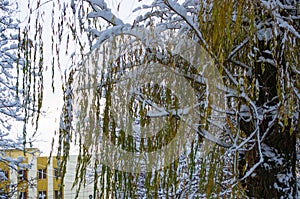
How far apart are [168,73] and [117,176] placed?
42 centimetres

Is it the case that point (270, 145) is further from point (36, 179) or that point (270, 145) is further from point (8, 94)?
point (36, 179)

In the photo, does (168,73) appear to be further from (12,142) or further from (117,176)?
(12,142)

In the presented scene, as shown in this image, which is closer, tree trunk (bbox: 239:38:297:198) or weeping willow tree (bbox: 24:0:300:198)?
weeping willow tree (bbox: 24:0:300:198)

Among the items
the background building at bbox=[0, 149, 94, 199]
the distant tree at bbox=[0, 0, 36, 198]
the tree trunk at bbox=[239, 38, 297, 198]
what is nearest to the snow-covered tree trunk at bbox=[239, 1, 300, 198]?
the tree trunk at bbox=[239, 38, 297, 198]

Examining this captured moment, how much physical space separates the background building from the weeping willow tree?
0.13 m

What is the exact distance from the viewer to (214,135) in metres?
1.85

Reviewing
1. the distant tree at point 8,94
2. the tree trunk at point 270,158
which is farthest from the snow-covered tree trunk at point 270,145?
Result: the distant tree at point 8,94

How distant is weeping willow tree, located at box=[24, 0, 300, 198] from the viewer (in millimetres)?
1497

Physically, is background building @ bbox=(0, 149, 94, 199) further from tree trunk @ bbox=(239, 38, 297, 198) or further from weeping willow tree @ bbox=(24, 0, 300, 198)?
tree trunk @ bbox=(239, 38, 297, 198)

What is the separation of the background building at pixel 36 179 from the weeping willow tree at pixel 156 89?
0.13 meters

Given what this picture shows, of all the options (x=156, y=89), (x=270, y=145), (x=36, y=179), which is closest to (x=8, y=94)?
(x=36, y=179)

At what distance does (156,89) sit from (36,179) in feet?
17.2

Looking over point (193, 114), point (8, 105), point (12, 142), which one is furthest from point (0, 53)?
point (193, 114)

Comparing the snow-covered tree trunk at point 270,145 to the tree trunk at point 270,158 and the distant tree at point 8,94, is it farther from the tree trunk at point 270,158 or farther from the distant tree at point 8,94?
the distant tree at point 8,94
